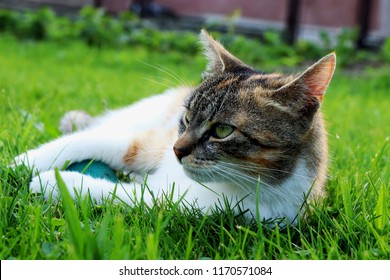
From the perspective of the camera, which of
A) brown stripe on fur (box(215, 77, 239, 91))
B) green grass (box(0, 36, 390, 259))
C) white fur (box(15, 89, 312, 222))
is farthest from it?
brown stripe on fur (box(215, 77, 239, 91))

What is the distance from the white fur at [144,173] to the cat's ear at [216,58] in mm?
412

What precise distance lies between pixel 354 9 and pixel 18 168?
30.1 ft

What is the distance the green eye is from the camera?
6.98 feet

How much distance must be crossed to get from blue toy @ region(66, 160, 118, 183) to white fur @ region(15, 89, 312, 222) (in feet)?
0.10

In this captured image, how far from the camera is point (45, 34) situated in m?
9.07

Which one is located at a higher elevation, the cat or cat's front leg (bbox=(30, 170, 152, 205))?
the cat

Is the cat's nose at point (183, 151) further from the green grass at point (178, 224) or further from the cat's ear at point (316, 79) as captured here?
the cat's ear at point (316, 79)

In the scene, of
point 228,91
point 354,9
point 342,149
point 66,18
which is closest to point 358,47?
point 354,9

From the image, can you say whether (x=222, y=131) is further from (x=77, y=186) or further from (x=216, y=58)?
(x=77, y=186)

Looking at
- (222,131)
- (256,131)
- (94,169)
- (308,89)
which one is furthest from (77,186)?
(308,89)

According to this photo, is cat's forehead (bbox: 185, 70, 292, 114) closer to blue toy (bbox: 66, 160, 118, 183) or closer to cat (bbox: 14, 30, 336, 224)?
cat (bbox: 14, 30, 336, 224)

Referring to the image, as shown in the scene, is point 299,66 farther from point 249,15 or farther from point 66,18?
point 66,18

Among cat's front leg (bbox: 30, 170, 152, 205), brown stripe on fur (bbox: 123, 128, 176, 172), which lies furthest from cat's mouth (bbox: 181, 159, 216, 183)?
brown stripe on fur (bbox: 123, 128, 176, 172)

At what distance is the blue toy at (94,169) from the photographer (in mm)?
2625
